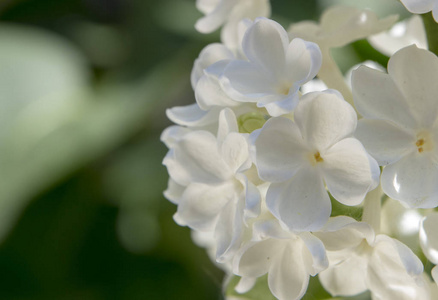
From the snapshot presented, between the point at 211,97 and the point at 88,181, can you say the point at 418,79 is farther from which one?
the point at 88,181

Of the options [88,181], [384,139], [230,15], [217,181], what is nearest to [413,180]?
[384,139]

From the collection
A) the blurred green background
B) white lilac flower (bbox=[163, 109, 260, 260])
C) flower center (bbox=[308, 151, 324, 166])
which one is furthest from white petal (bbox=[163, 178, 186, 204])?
the blurred green background

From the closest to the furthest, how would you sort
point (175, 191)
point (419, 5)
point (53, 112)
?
point (419, 5) → point (175, 191) → point (53, 112)

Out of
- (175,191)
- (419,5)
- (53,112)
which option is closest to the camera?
(419,5)

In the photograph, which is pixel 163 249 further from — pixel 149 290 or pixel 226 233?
pixel 226 233

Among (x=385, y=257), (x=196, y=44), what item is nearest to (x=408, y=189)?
(x=385, y=257)

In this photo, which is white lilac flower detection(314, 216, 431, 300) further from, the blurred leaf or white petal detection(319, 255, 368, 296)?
the blurred leaf

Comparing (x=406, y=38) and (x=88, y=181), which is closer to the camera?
(x=406, y=38)
